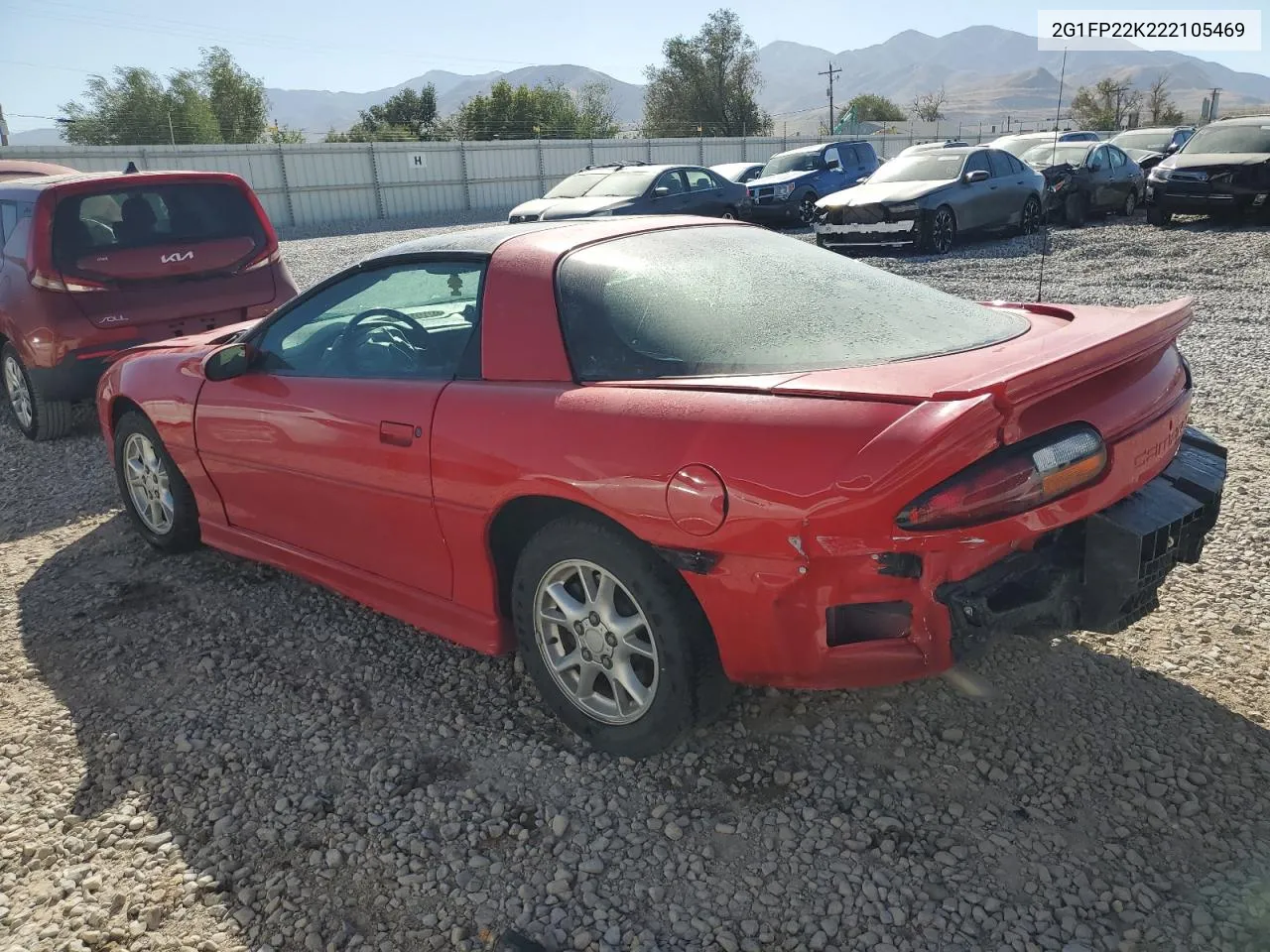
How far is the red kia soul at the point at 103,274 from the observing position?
611 cm

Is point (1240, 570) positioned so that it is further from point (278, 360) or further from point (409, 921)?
point (278, 360)

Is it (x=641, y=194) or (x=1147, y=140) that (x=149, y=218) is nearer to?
(x=641, y=194)

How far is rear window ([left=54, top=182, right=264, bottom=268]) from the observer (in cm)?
620

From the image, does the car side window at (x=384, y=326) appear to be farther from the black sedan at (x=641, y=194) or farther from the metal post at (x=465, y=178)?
the metal post at (x=465, y=178)

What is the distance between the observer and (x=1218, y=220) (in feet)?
51.5

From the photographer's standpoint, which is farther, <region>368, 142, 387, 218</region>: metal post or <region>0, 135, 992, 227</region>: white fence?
<region>368, 142, 387, 218</region>: metal post

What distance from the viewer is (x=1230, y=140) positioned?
1483 centimetres

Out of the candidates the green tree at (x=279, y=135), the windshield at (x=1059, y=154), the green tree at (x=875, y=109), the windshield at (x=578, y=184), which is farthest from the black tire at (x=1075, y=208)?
the green tree at (x=875, y=109)

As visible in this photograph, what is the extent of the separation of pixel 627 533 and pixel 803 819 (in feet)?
2.93

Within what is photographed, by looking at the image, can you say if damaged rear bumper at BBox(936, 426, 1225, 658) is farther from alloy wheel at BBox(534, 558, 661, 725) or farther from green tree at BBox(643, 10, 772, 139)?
green tree at BBox(643, 10, 772, 139)

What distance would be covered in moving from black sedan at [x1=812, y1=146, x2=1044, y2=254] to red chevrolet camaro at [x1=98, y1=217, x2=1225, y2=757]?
1007 centimetres

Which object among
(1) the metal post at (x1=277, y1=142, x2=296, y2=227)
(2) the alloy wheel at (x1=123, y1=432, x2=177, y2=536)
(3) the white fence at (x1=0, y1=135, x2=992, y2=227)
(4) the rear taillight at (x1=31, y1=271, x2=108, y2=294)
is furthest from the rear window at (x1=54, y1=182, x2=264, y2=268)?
(1) the metal post at (x1=277, y1=142, x2=296, y2=227)

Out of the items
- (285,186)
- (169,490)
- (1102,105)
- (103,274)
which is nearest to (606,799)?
(169,490)

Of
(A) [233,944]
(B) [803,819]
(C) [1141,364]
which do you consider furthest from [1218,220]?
(A) [233,944]
